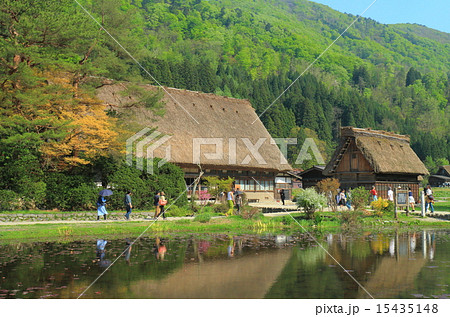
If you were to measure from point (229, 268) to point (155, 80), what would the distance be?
34.5m

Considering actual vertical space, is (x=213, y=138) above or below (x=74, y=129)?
above

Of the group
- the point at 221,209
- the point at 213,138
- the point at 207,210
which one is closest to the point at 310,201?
the point at 221,209

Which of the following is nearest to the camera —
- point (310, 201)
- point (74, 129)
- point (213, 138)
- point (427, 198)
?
point (310, 201)

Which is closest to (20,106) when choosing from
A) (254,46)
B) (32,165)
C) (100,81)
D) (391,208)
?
(32,165)

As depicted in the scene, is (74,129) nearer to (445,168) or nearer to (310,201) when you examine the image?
(310,201)

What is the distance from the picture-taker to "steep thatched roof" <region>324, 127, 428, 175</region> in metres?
39.0

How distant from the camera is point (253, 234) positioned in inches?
773

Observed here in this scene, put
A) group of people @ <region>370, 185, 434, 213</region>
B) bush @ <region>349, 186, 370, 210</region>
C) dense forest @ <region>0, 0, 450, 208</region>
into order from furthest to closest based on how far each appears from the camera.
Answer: group of people @ <region>370, 185, 434, 213</region>
bush @ <region>349, 186, 370, 210</region>
dense forest @ <region>0, 0, 450, 208</region>

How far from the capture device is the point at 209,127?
44.0 metres

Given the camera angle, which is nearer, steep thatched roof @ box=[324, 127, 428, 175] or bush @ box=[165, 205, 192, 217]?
bush @ box=[165, 205, 192, 217]

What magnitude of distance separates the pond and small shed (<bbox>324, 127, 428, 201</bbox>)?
22.5 m

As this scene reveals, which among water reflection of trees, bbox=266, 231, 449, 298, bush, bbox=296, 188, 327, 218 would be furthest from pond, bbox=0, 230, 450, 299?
bush, bbox=296, 188, 327, 218

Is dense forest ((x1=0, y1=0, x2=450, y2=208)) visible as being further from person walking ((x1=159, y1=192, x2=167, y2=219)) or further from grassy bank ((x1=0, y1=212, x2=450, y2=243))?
grassy bank ((x1=0, y1=212, x2=450, y2=243))
